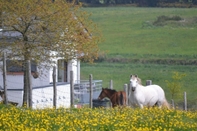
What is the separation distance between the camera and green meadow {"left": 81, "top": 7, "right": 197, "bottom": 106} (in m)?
58.0

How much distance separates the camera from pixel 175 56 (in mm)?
65750

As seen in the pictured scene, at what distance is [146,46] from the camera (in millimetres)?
72375

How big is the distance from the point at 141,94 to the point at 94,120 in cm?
891

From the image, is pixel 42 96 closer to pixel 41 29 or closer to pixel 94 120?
pixel 41 29

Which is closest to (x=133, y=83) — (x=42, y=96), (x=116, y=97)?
(x=116, y=97)

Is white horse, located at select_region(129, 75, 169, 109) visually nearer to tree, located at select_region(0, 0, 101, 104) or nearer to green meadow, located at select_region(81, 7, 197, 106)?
tree, located at select_region(0, 0, 101, 104)

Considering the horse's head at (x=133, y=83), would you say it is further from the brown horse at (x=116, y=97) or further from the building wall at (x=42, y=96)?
the building wall at (x=42, y=96)

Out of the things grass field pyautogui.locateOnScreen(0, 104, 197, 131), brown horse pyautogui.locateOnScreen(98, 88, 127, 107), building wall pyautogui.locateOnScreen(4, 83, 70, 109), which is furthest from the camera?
building wall pyautogui.locateOnScreen(4, 83, 70, 109)

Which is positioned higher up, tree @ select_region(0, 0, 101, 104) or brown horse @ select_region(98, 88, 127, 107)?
tree @ select_region(0, 0, 101, 104)

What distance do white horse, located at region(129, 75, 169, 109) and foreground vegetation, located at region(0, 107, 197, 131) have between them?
521 cm

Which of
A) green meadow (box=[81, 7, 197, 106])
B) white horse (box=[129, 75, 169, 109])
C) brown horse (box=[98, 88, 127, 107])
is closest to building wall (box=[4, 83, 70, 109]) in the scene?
brown horse (box=[98, 88, 127, 107])

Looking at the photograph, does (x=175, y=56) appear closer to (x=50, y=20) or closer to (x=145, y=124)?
(x=50, y=20)

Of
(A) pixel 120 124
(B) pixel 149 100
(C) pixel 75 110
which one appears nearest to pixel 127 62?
(B) pixel 149 100

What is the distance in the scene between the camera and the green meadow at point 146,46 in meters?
58.0
